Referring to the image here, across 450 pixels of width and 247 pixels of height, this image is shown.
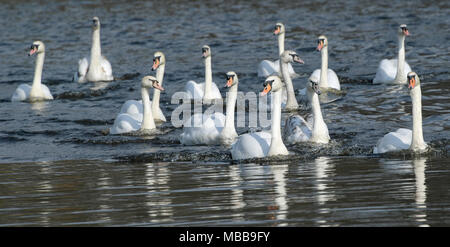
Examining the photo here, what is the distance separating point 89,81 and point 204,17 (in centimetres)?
924

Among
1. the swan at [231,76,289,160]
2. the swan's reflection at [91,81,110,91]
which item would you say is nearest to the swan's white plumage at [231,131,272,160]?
the swan at [231,76,289,160]

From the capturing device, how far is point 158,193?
9125 millimetres

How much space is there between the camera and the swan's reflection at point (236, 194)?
7938 mm

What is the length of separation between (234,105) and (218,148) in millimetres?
774

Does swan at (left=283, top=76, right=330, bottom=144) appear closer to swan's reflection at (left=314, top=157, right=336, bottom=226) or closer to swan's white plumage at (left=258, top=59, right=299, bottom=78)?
swan's reflection at (left=314, top=157, right=336, bottom=226)

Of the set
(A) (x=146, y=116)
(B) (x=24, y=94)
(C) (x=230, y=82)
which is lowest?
(A) (x=146, y=116)

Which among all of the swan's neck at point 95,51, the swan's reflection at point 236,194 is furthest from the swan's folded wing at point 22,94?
the swan's reflection at point 236,194

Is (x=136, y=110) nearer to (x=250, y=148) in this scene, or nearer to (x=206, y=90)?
(x=206, y=90)

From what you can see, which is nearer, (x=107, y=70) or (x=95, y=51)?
(x=107, y=70)

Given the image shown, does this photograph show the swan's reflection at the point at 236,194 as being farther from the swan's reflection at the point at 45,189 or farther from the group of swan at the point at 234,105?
the swan's reflection at the point at 45,189

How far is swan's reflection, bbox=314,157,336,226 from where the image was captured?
796cm

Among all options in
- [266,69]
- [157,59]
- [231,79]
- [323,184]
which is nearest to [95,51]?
[266,69]

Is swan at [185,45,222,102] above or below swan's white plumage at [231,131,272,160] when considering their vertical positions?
above

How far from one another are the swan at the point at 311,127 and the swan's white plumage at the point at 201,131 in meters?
0.92
